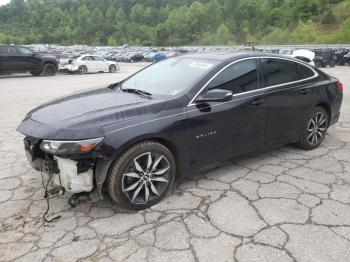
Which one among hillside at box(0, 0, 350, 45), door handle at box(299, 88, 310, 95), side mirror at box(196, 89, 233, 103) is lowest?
door handle at box(299, 88, 310, 95)

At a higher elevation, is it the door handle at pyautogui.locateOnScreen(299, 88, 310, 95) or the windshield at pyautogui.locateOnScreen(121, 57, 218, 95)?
the windshield at pyautogui.locateOnScreen(121, 57, 218, 95)

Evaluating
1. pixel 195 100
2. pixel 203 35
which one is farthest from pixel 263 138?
pixel 203 35

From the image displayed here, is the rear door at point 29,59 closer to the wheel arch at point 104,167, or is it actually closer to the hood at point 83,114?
the hood at point 83,114

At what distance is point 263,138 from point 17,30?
14811 cm

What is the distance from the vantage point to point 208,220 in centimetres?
320

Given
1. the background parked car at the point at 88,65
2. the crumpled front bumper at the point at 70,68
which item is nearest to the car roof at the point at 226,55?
the crumpled front bumper at the point at 70,68

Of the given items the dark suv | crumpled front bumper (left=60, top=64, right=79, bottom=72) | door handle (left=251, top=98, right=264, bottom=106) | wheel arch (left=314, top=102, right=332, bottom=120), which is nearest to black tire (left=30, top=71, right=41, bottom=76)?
the dark suv

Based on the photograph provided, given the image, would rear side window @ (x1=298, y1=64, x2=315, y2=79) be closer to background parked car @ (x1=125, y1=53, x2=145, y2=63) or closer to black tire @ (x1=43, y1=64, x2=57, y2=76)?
black tire @ (x1=43, y1=64, x2=57, y2=76)

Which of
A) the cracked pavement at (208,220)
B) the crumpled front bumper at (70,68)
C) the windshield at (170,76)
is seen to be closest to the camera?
the cracked pavement at (208,220)

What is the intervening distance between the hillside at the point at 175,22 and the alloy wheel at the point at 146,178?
75.4 metres

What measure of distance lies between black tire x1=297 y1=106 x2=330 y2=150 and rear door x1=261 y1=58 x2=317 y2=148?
16cm

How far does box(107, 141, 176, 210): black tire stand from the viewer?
10.3ft

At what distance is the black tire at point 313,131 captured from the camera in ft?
15.8

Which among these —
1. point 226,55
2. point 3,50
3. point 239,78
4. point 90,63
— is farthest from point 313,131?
point 90,63
